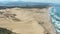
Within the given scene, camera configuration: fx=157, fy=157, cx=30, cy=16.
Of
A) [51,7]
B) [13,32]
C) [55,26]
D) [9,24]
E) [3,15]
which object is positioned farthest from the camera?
[51,7]

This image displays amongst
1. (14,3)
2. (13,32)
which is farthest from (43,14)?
(13,32)

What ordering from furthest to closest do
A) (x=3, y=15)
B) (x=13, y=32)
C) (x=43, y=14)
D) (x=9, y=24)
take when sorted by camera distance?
(x=43, y=14) → (x=3, y=15) → (x=9, y=24) → (x=13, y=32)

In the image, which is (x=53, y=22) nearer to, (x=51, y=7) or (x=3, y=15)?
(x=51, y=7)

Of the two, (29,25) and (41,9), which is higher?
(41,9)

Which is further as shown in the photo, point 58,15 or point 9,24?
point 58,15

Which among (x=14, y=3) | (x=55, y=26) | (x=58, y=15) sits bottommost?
(x=55, y=26)

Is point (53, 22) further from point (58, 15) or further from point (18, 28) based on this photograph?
point (18, 28)
